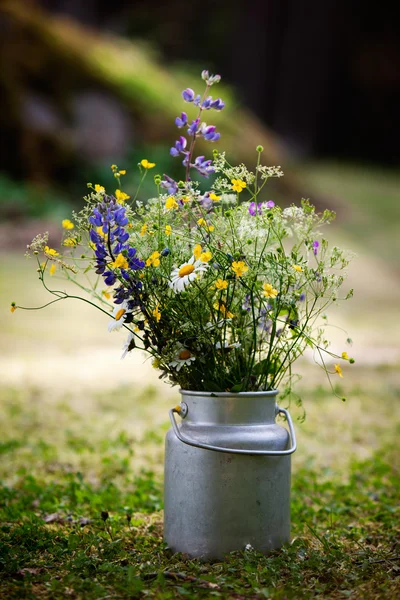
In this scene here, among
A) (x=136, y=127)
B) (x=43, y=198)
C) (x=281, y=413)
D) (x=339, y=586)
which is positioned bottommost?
(x=339, y=586)

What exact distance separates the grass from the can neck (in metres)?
0.47

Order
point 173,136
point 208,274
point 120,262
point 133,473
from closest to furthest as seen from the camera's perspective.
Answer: point 120,262, point 208,274, point 133,473, point 173,136

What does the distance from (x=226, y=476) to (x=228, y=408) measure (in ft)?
0.77

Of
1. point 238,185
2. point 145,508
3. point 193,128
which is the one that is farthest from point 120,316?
point 145,508

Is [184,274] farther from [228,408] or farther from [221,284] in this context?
[228,408]

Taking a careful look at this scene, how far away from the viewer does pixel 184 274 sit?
2.54 metres

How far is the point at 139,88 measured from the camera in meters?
13.2

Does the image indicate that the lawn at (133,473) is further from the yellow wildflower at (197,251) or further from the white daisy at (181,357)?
the yellow wildflower at (197,251)

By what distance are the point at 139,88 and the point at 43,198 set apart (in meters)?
3.27

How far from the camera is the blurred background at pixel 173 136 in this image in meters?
6.57

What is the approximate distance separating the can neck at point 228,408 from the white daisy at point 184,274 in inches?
15.8

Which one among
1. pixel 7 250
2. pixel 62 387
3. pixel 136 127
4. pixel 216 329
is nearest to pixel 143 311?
pixel 216 329

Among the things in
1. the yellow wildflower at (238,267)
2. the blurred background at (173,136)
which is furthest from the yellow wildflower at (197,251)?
the blurred background at (173,136)

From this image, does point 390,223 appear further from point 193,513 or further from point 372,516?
point 193,513
